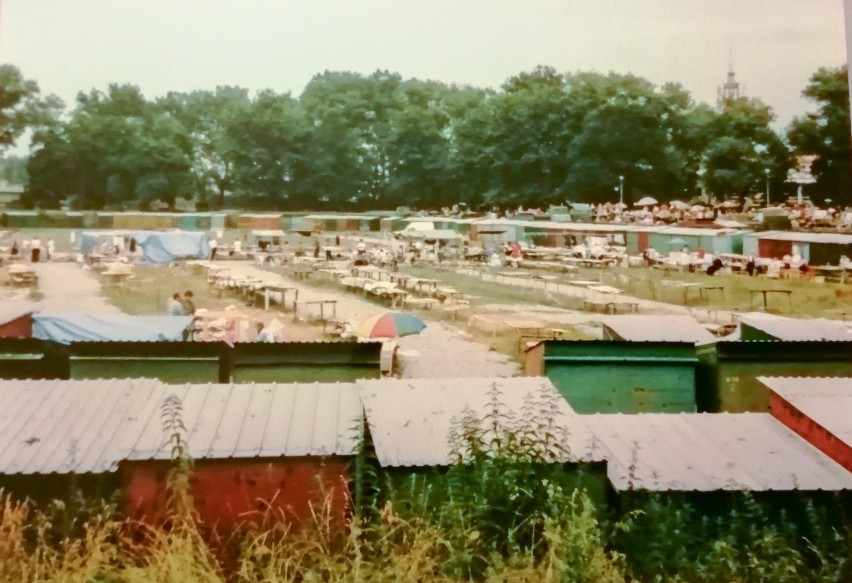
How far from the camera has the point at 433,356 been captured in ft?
13.2

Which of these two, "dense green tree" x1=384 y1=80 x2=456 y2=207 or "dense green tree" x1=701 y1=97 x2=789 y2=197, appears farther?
"dense green tree" x1=384 y1=80 x2=456 y2=207

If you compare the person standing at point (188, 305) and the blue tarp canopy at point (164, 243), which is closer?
the person standing at point (188, 305)

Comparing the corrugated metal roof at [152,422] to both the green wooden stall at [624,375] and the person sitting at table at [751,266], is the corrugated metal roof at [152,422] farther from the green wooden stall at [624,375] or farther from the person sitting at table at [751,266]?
the person sitting at table at [751,266]

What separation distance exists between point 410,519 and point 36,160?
111 inches

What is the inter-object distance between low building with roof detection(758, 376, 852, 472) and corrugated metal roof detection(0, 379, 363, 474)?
199cm

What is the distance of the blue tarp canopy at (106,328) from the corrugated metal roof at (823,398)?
3013mm

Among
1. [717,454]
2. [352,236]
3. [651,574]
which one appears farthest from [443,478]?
[352,236]

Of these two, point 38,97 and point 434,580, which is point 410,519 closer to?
point 434,580

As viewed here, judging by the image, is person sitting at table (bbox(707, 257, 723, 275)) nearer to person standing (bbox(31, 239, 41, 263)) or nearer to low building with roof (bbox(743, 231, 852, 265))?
low building with roof (bbox(743, 231, 852, 265))

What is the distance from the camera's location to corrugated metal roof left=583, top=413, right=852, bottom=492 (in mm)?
3211

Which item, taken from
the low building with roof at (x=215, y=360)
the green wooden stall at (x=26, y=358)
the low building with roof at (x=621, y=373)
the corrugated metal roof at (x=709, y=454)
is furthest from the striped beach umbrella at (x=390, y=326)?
the green wooden stall at (x=26, y=358)

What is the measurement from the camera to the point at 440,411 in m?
3.50

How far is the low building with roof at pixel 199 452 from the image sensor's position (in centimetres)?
312

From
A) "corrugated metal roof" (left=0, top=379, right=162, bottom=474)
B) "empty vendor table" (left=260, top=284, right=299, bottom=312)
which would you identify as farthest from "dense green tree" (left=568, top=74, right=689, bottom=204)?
"corrugated metal roof" (left=0, top=379, right=162, bottom=474)
